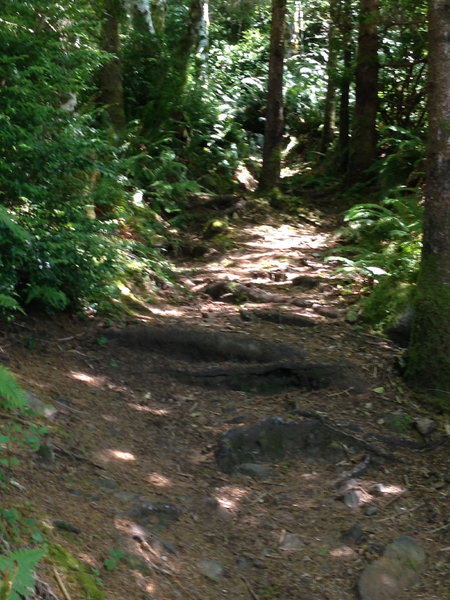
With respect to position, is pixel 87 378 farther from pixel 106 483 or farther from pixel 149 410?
pixel 106 483

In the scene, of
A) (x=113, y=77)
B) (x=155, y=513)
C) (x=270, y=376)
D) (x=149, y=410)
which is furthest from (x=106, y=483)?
(x=113, y=77)

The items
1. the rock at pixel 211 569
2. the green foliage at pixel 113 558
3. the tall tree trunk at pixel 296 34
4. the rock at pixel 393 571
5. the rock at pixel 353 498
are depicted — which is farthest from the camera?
the tall tree trunk at pixel 296 34

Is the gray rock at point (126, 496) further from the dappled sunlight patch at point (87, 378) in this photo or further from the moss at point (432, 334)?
the moss at point (432, 334)

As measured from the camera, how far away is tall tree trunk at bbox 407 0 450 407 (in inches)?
263

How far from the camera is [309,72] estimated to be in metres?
21.6

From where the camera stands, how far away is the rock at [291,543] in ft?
17.3

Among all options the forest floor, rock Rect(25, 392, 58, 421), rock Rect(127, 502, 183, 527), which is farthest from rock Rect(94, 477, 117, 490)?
rock Rect(25, 392, 58, 421)

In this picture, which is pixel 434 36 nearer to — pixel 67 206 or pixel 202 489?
pixel 67 206

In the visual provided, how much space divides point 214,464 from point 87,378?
55.9 inches

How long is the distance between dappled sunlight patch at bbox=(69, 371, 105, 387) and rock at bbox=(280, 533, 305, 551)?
2.21 m

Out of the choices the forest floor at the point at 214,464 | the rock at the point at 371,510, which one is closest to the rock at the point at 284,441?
the forest floor at the point at 214,464

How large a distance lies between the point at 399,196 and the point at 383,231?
1775mm

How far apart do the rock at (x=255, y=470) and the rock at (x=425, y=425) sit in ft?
4.63

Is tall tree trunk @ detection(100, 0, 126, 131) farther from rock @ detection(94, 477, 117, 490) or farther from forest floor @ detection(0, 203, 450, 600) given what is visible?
rock @ detection(94, 477, 117, 490)
